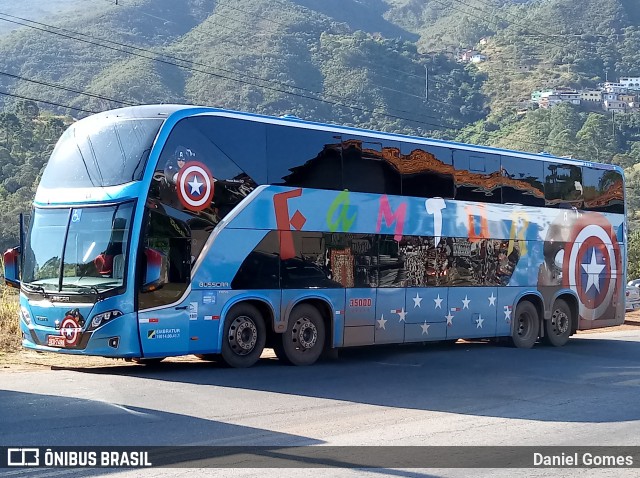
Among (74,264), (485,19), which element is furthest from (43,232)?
(485,19)

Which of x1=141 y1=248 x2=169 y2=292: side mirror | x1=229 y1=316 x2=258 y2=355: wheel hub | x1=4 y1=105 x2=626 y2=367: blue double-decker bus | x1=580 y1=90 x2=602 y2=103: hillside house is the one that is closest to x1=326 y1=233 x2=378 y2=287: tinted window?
x1=4 y1=105 x2=626 y2=367: blue double-decker bus

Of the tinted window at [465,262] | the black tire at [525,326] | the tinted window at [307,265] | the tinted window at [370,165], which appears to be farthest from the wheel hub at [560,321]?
the tinted window at [307,265]

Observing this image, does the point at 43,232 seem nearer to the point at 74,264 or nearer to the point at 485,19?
the point at 74,264

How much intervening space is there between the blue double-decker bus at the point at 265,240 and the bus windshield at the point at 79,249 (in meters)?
0.02

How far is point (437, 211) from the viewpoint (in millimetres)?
19641

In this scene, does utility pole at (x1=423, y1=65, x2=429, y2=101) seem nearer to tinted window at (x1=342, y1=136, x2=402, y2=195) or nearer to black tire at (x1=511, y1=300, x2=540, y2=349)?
black tire at (x1=511, y1=300, x2=540, y2=349)

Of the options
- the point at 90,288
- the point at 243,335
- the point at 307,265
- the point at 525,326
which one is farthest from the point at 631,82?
the point at 90,288

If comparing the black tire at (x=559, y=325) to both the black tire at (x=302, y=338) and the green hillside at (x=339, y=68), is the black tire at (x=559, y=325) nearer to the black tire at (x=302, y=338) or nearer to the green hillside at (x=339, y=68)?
the black tire at (x=302, y=338)

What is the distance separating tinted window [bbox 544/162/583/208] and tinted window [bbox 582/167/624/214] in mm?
320

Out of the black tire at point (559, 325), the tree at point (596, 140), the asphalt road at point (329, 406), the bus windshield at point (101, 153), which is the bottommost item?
the asphalt road at point (329, 406)

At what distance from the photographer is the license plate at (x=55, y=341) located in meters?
14.5

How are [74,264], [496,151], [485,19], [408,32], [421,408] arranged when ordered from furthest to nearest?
[408,32], [485,19], [496,151], [74,264], [421,408]

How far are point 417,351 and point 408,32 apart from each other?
157 meters

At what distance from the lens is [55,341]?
14609 mm
